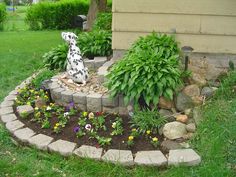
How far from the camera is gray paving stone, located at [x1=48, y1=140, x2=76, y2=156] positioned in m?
3.03

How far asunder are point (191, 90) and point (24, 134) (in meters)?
1.71

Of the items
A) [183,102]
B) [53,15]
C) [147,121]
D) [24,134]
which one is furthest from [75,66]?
[53,15]

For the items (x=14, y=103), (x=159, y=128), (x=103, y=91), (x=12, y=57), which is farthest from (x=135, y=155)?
(x=12, y=57)

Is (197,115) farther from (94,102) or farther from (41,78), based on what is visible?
(41,78)

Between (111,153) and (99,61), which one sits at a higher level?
(99,61)

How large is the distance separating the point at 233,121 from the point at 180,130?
48 cm

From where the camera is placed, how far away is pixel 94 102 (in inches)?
146

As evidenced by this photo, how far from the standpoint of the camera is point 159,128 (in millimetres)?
3320

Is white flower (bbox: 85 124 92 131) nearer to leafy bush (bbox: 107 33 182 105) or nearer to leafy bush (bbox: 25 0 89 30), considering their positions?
leafy bush (bbox: 107 33 182 105)

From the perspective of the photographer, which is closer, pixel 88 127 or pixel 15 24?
pixel 88 127

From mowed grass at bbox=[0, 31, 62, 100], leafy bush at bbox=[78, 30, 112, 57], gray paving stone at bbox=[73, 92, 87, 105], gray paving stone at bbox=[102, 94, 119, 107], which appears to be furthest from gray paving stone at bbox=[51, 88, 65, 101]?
leafy bush at bbox=[78, 30, 112, 57]

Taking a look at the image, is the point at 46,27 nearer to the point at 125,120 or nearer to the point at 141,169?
the point at 125,120

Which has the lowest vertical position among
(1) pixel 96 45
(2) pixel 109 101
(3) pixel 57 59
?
(2) pixel 109 101

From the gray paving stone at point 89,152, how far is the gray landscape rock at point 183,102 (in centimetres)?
97
